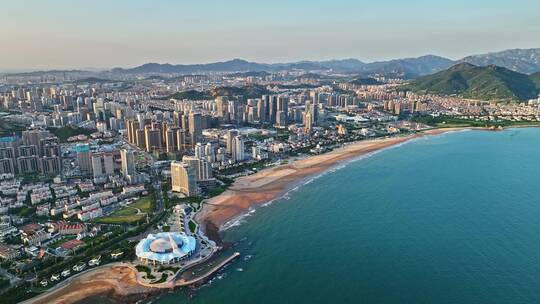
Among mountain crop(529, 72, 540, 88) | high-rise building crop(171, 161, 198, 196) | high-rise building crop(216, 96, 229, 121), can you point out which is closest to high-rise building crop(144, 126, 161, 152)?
high-rise building crop(171, 161, 198, 196)

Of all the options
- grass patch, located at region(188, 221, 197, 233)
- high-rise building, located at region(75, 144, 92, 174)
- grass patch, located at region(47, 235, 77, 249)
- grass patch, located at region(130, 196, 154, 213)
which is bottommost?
grass patch, located at region(47, 235, 77, 249)

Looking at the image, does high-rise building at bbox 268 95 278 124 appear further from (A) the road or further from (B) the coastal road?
(A) the road

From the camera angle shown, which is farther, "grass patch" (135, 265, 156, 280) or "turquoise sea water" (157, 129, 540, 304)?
"grass patch" (135, 265, 156, 280)

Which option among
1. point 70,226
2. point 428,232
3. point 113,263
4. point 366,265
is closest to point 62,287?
point 113,263

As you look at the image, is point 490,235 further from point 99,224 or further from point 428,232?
point 99,224

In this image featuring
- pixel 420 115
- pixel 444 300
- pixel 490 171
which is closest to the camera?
pixel 444 300

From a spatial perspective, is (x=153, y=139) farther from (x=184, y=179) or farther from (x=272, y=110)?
(x=272, y=110)
